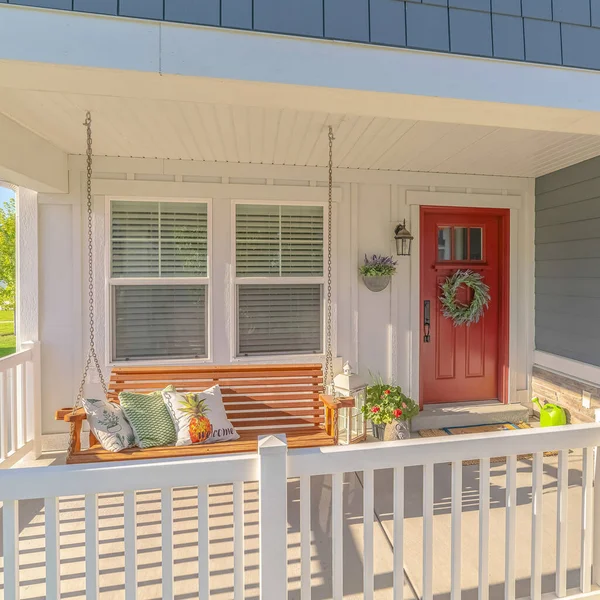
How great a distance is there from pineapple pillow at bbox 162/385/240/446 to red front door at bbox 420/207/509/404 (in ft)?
6.85

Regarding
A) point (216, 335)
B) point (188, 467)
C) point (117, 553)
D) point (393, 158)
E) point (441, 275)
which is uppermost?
point (393, 158)

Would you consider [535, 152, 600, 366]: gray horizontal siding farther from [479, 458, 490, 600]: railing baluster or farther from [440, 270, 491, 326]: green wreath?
[479, 458, 490, 600]: railing baluster

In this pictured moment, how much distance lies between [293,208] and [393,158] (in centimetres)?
97

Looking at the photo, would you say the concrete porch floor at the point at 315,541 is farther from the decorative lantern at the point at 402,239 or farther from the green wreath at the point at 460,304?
the decorative lantern at the point at 402,239

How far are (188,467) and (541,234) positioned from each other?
12.9 ft

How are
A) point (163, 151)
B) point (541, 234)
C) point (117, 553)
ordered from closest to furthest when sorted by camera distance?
point (117, 553) → point (163, 151) → point (541, 234)

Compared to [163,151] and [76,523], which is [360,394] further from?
[163,151]

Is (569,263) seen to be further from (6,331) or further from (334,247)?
(6,331)

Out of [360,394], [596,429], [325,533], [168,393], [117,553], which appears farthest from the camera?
[360,394]

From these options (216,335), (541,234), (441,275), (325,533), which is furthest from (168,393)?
(541,234)

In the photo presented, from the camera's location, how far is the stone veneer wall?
11.0 feet

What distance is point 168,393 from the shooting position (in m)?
2.77

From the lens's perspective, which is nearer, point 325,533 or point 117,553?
point 117,553

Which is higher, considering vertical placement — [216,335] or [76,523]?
[216,335]
